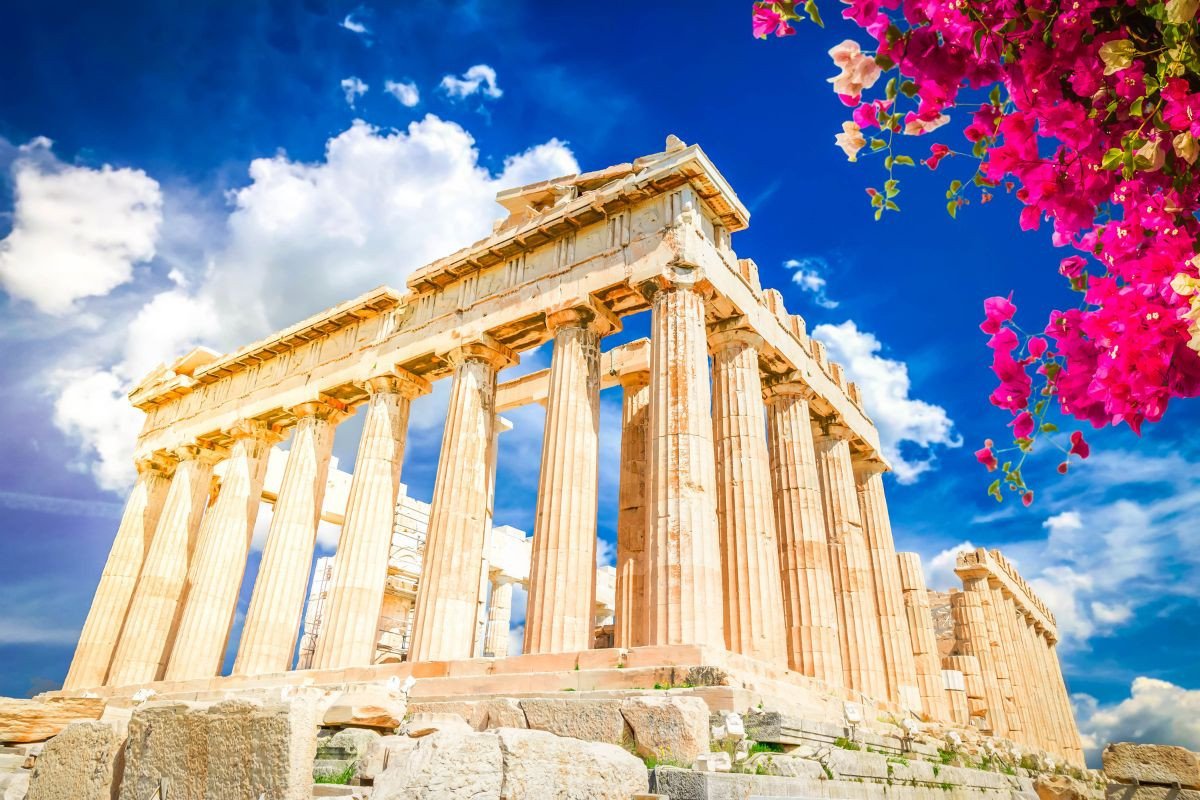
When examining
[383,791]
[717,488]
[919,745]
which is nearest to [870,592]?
[717,488]

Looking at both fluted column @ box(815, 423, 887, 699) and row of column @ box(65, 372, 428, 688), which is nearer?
row of column @ box(65, 372, 428, 688)

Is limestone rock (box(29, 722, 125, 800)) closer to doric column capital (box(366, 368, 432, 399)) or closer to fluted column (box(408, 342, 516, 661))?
fluted column (box(408, 342, 516, 661))

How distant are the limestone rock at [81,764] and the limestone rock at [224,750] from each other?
0.26m

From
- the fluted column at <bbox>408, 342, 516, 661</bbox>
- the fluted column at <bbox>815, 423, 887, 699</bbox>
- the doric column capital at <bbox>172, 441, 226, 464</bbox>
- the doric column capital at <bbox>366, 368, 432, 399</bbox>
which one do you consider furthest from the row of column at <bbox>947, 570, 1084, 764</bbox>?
the doric column capital at <bbox>172, 441, 226, 464</bbox>

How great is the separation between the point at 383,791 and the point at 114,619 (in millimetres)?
25277

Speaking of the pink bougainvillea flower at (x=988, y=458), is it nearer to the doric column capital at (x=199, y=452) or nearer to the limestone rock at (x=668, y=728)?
the limestone rock at (x=668, y=728)

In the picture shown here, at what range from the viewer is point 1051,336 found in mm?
3232

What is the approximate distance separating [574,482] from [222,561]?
1310 centimetres

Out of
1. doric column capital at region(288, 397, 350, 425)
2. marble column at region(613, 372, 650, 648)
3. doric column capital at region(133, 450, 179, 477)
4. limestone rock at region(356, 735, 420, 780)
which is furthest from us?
doric column capital at region(133, 450, 179, 477)

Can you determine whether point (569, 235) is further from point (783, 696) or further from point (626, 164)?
point (783, 696)

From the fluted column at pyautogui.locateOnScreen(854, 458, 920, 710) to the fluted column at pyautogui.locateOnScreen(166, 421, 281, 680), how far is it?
18514mm

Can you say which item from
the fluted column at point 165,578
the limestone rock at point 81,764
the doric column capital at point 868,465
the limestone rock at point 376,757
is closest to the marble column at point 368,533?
the fluted column at point 165,578

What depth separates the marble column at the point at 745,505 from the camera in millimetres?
15003

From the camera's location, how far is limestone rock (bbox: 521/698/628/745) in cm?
799
